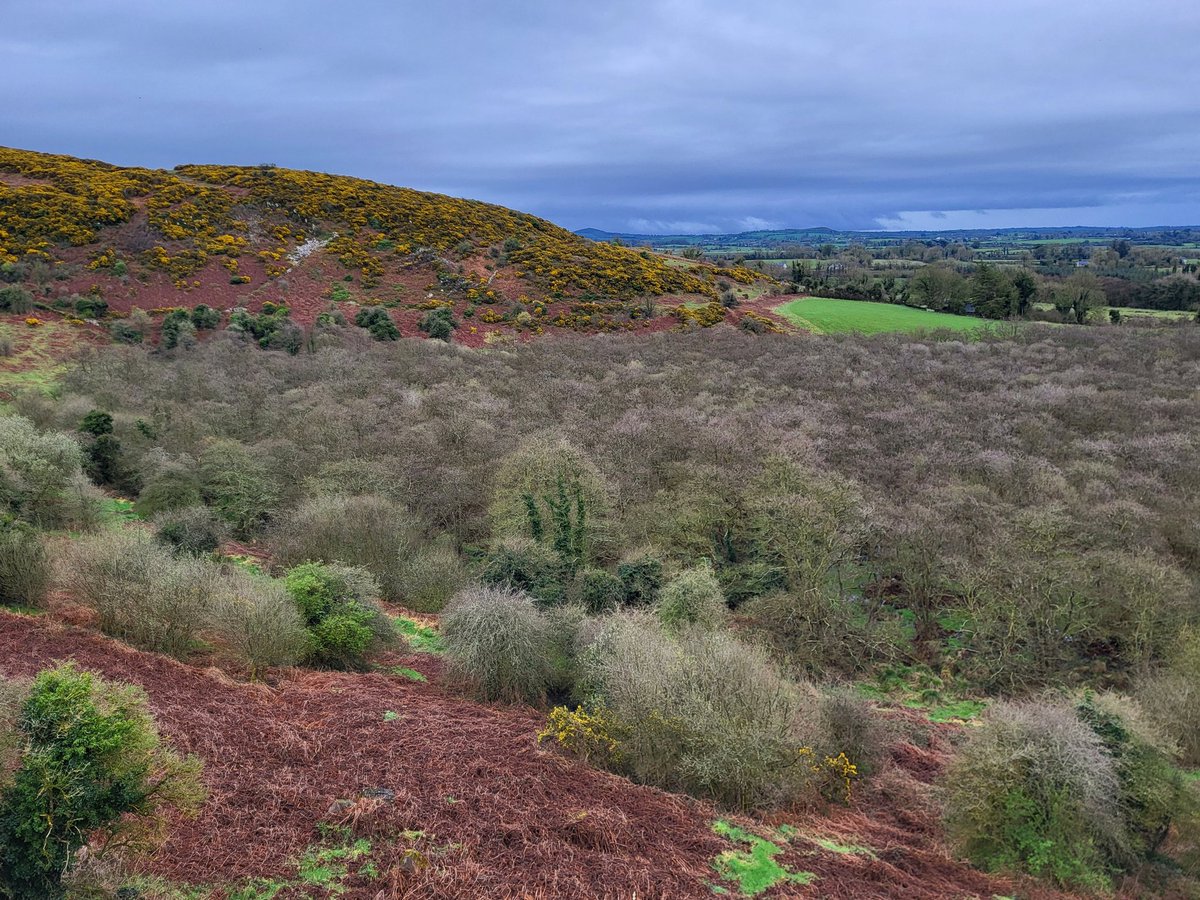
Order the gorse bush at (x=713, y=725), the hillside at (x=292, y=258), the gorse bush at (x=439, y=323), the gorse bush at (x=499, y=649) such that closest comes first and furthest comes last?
the gorse bush at (x=713, y=725)
the gorse bush at (x=499, y=649)
the gorse bush at (x=439, y=323)
the hillside at (x=292, y=258)

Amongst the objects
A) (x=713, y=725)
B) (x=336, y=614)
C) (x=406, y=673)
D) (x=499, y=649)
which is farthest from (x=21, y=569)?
(x=713, y=725)

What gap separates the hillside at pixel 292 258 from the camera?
50031 millimetres

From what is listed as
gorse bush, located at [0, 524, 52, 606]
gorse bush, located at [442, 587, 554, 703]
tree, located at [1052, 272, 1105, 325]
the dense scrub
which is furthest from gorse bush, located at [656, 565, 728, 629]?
tree, located at [1052, 272, 1105, 325]

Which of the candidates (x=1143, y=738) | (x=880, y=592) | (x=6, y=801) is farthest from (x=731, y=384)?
(x=6, y=801)

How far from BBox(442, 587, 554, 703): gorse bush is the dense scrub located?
330 centimetres

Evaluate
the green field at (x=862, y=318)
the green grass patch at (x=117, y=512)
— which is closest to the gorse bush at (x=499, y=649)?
the green grass patch at (x=117, y=512)

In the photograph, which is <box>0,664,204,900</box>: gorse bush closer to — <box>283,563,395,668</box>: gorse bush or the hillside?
<box>283,563,395,668</box>: gorse bush

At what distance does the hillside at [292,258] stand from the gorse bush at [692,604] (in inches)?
1444

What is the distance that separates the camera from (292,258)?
5856cm

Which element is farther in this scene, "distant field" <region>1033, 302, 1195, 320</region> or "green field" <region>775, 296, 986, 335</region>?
"distant field" <region>1033, 302, 1195, 320</region>

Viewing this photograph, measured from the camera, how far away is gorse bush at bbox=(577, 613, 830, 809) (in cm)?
1078

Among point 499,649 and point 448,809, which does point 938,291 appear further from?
point 448,809

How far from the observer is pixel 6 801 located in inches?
267

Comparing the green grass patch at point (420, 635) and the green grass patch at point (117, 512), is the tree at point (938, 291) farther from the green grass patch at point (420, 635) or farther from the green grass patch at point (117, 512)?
the green grass patch at point (117, 512)
